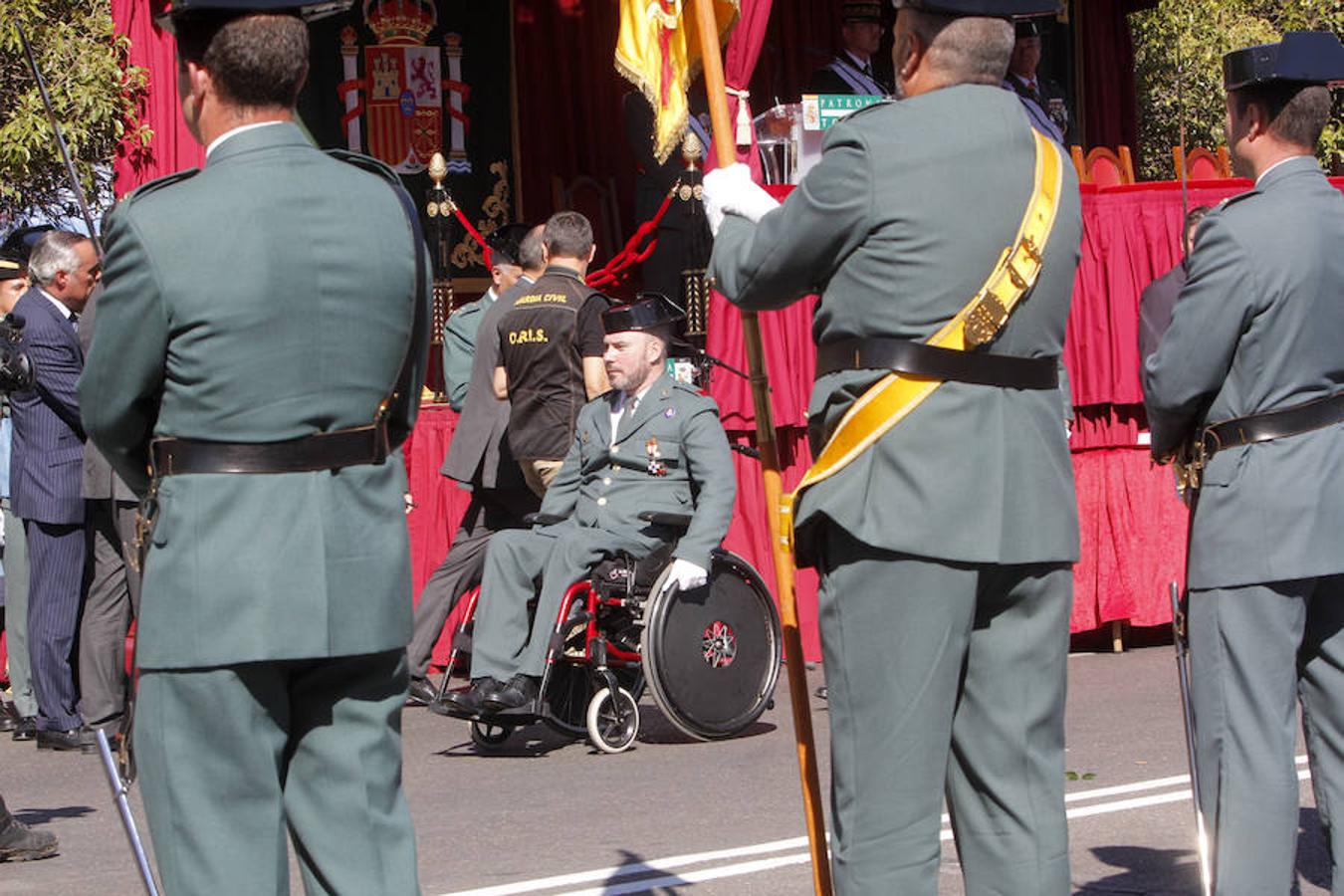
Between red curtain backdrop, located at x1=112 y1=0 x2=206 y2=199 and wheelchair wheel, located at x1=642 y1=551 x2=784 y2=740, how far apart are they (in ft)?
16.2

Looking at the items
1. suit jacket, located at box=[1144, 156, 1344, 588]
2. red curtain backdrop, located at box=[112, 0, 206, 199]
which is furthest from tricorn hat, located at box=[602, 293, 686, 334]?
red curtain backdrop, located at box=[112, 0, 206, 199]

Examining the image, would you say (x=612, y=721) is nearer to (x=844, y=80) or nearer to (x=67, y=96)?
(x=67, y=96)

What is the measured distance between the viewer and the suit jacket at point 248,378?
373 centimetres

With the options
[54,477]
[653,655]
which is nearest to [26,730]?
[54,477]

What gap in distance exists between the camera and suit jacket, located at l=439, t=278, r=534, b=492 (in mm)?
10141

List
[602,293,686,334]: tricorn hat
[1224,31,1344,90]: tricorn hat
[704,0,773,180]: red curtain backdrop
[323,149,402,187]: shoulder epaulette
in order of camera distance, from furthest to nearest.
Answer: [704,0,773,180]: red curtain backdrop < [602,293,686,334]: tricorn hat < [1224,31,1344,90]: tricorn hat < [323,149,402,187]: shoulder epaulette

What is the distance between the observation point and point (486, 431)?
10.2 metres

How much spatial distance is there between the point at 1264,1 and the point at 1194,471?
67.2ft

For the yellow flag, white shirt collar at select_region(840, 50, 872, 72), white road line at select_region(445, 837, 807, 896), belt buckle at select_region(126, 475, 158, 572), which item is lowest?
white road line at select_region(445, 837, 807, 896)

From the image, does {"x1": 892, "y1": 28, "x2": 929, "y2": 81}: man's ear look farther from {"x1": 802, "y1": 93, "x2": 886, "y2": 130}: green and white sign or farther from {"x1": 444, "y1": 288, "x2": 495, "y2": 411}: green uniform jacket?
{"x1": 802, "y1": 93, "x2": 886, "y2": 130}: green and white sign

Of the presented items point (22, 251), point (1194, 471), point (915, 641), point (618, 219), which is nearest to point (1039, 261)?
point (915, 641)

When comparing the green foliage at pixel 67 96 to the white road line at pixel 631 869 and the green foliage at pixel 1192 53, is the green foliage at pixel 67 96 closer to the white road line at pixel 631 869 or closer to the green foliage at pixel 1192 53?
the white road line at pixel 631 869

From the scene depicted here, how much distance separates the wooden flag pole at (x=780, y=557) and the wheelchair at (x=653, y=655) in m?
3.77

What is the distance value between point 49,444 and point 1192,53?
1708 cm
